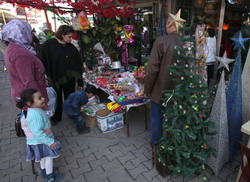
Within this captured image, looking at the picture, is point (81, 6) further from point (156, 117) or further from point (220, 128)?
point (220, 128)

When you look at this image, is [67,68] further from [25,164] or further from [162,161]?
[162,161]

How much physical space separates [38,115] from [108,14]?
368 cm

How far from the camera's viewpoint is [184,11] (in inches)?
221

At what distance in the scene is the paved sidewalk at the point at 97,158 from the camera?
7.86ft

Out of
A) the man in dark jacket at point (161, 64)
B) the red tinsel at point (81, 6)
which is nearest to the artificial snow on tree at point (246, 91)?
the man in dark jacket at point (161, 64)

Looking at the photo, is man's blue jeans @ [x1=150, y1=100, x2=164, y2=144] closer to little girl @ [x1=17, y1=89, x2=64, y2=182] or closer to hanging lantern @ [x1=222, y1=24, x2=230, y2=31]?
little girl @ [x1=17, y1=89, x2=64, y2=182]

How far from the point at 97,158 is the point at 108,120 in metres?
0.78

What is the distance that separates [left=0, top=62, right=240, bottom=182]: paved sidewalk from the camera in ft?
7.86

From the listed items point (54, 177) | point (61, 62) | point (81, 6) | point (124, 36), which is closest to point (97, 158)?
point (54, 177)

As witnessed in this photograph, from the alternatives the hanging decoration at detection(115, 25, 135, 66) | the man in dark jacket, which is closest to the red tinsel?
the hanging decoration at detection(115, 25, 135, 66)

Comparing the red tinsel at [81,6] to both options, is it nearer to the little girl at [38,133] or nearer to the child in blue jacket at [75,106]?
the child in blue jacket at [75,106]

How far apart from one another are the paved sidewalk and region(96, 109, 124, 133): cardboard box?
4.5 inches

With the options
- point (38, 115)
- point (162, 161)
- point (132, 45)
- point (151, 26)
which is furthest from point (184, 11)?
point (38, 115)

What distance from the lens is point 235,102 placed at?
7.45 feet
